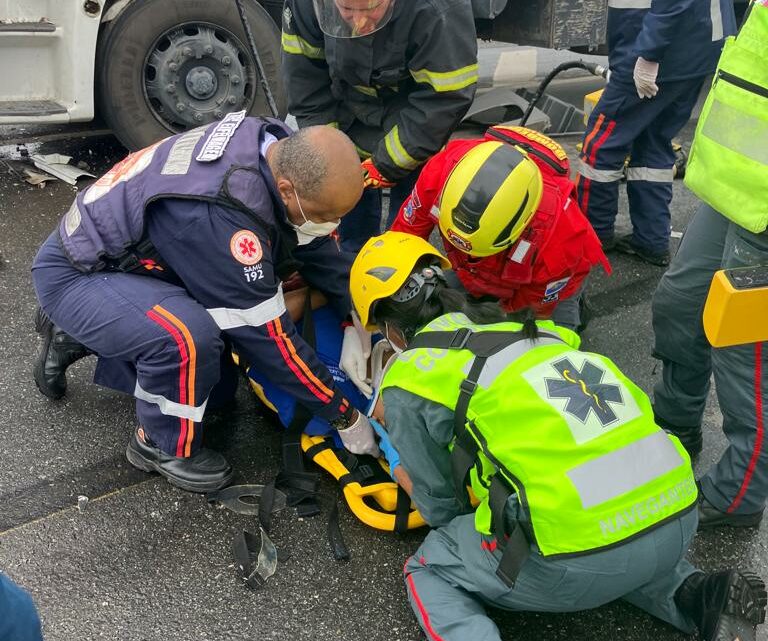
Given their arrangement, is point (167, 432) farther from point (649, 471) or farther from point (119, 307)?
point (649, 471)

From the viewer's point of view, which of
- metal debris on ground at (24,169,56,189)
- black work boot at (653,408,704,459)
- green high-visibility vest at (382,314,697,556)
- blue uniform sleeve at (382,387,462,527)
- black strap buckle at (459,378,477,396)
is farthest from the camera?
metal debris on ground at (24,169,56,189)

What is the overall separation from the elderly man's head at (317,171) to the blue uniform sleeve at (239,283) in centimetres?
17

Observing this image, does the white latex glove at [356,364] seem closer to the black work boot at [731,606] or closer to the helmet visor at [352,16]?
the helmet visor at [352,16]

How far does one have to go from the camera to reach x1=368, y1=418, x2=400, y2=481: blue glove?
2584mm

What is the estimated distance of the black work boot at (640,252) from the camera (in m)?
4.26

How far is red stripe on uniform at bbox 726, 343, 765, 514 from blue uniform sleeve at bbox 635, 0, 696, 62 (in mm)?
1880

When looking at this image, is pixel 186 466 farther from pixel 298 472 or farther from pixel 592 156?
pixel 592 156

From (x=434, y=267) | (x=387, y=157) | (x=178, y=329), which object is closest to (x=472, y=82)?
(x=387, y=157)

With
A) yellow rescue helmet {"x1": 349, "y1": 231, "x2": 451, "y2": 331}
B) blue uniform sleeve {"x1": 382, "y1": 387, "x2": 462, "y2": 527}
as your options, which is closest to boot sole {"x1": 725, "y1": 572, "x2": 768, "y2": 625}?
Answer: blue uniform sleeve {"x1": 382, "y1": 387, "x2": 462, "y2": 527}

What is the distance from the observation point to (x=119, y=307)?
8.19ft

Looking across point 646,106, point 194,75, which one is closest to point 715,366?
point 646,106

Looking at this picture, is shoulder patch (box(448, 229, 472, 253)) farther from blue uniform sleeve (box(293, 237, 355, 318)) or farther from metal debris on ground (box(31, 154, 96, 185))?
metal debris on ground (box(31, 154, 96, 185))

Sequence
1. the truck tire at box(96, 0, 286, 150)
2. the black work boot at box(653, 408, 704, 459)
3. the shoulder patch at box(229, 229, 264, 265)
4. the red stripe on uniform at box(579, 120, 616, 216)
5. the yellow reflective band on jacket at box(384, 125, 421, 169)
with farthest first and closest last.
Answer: the truck tire at box(96, 0, 286, 150)
the red stripe on uniform at box(579, 120, 616, 216)
the yellow reflective band on jacket at box(384, 125, 421, 169)
the black work boot at box(653, 408, 704, 459)
the shoulder patch at box(229, 229, 264, 265)

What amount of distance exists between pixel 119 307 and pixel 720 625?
198 cm
